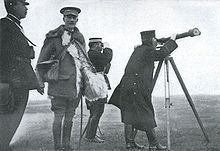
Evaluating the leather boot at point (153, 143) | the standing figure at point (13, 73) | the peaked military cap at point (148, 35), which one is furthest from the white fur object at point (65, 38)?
the leather boot at point (153, 143)

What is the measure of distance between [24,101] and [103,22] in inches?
81.1

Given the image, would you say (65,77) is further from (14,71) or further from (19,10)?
(19,10)

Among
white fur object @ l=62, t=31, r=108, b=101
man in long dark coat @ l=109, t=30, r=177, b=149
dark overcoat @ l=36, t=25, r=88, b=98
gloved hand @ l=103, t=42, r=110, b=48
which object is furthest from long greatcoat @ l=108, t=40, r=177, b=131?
dark overcoat @ l=36, t=25, r=88, b=98

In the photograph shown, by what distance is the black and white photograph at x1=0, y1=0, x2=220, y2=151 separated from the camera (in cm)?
386

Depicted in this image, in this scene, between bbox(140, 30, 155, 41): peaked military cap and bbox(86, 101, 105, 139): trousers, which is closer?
bbox(140, 30, 155, 41): peaked military cap

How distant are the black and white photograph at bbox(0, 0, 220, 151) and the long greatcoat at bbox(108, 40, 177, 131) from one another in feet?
0.05

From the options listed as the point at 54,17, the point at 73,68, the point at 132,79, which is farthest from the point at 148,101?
the point at 54,17

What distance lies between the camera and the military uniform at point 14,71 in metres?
3.73

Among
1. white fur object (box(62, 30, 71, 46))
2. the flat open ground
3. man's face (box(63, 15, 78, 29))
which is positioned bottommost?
the flat open ground

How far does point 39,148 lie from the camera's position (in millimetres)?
4289

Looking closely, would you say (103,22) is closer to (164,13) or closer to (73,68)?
(164,13)

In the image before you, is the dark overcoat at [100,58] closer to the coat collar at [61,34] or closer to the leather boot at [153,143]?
the coat collar at [61,34]

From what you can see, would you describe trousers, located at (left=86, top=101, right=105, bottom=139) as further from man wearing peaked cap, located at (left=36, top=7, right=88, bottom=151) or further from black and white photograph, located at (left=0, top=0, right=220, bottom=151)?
man wearing peaked cap, located at (left=36, top=7, right=88, bottom=151)

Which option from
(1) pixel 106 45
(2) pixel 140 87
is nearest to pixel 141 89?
(2) pixel 140 87
